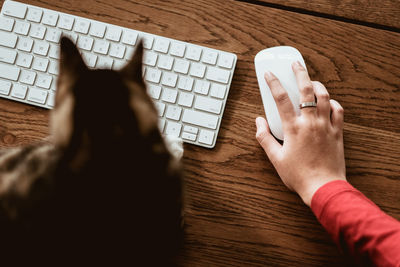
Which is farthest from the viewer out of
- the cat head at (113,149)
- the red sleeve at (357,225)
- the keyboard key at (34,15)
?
the keyboard key at (34,15)

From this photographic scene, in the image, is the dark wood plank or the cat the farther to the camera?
the dark wood plank

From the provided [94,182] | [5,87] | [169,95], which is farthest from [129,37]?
[94,182]

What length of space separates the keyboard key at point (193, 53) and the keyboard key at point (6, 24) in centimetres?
33

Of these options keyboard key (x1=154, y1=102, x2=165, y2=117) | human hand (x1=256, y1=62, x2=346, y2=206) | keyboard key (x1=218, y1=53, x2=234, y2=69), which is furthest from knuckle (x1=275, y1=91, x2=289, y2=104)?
keyboard key (x1=154, y1=102, x2=165, y2=117)

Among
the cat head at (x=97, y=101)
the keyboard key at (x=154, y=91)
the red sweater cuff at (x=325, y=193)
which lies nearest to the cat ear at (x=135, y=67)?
the cat head at (x=97, y=101)

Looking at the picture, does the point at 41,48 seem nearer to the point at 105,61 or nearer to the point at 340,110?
the point at 105,61

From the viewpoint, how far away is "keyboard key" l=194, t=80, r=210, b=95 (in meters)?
0.60

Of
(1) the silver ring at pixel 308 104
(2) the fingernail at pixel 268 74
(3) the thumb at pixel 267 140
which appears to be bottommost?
(3) the thumb at pixel 267 140

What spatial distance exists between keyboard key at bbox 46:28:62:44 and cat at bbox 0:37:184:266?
20cm

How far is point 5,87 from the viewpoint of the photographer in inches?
23.6

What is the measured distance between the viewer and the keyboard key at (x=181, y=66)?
60 cm

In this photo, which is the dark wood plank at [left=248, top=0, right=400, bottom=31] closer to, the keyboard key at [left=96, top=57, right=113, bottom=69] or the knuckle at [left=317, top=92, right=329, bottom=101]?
the knuckle at [left=317, top=92, right=329, bottom=101]

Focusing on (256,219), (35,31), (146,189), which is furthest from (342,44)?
(35,31)

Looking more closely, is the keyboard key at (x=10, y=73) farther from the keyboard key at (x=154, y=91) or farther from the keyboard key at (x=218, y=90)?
the keyboard key at (x=218, y=90)
